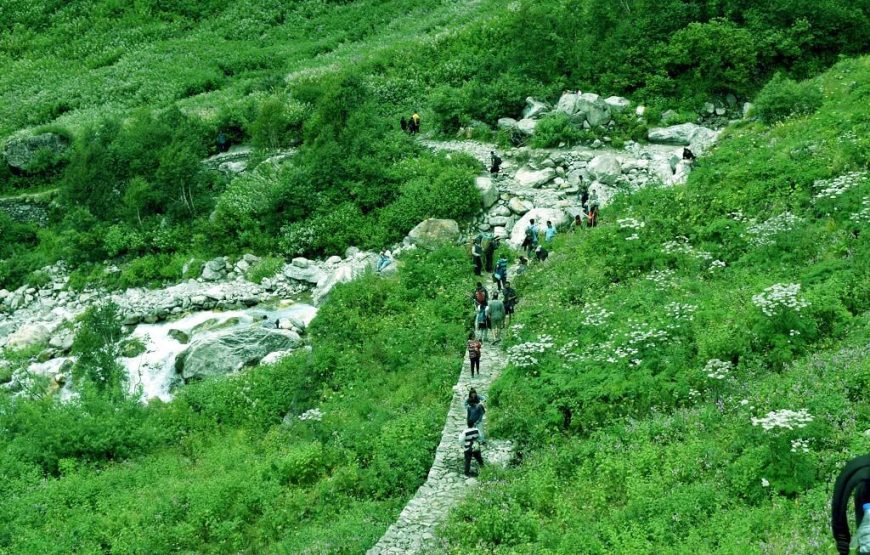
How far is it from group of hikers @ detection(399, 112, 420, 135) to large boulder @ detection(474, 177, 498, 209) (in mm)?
7404

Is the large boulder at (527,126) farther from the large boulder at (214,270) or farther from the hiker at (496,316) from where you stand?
the hiker at (496,316)

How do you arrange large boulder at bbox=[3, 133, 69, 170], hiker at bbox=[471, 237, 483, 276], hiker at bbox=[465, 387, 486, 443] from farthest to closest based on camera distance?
large boulder at bbox=[3, 133, 69, 170], hiker at bbox=[471, 237, 483, 276], hiker at bbox=[465, 387, 486, 443]

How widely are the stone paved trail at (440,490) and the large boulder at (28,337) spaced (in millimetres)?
19375

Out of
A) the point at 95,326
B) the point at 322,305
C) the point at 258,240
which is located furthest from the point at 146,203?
the point at 322,305

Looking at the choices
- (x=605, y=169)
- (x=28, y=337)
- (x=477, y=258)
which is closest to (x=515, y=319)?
(x=477, y=258)

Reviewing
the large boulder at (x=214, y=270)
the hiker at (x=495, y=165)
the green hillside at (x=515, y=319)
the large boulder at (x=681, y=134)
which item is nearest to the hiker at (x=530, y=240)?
the green hillside at (x=515, y=319)

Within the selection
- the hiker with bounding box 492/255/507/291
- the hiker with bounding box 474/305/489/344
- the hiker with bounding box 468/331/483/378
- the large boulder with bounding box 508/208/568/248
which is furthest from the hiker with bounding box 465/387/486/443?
the large boulder with bounding box 508/208/568/248

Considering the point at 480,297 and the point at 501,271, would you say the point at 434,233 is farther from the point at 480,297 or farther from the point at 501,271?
the point at 480,297

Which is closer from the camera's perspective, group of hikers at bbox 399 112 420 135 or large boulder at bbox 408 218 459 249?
large boulder at bbox 408 218 459 249

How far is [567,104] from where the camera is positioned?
38.9 m

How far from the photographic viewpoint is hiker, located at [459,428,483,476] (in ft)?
57.0

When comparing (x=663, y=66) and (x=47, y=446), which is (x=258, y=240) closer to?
(x=47, y=446)

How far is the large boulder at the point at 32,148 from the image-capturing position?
151ft

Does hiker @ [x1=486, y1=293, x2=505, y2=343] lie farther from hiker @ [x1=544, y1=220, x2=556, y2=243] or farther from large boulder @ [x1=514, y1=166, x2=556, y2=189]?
large boulder @ [x1=514, y1=166, x2=556, y2=189]
